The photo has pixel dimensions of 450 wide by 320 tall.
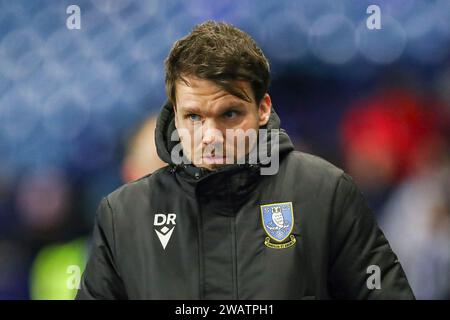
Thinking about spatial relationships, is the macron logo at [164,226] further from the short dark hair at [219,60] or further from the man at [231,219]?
the short dark hair at [219,60]

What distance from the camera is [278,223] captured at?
1213mm

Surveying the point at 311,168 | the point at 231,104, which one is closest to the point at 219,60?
the point at 231,104

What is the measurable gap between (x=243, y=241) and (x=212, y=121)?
228 millimetres

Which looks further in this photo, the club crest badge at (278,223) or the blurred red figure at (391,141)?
the blurred red figure at (391,141)

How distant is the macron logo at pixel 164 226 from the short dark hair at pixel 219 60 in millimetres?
232

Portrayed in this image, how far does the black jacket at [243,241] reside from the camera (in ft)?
3.91

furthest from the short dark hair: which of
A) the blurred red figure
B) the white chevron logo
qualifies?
the blurred red figure

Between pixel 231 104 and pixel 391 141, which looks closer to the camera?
pixel 231 104

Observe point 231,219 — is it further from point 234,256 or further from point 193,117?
point 193,117

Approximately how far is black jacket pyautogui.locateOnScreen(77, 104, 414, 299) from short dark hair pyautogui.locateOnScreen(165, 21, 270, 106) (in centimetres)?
14

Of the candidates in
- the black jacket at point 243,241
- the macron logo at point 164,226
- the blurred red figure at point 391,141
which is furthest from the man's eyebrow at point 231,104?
the blurred red figure at point 391,141
